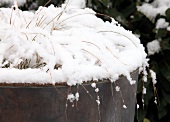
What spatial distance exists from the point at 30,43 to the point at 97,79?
11.1 inches

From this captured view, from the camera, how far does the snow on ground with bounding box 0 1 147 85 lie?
4.72ft

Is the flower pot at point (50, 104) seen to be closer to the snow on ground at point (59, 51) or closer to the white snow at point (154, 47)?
the snow on ground at point (59, 51)

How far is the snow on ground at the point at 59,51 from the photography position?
1.44 metres

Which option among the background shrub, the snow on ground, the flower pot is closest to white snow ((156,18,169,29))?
the background shrub

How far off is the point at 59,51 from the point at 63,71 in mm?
116

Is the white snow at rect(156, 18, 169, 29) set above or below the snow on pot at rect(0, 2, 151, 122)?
above

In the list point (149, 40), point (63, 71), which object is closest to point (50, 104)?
point (63, 71)

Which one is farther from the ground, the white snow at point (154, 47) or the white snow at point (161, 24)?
the white snow at point (161, 24)

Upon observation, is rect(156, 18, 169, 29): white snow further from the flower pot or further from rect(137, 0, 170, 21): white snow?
the flower pot

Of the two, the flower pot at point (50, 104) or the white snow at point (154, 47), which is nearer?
the flower pot at point (50, 104)

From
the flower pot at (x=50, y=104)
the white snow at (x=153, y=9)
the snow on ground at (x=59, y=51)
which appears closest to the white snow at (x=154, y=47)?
the white snow at (x=153, y=9)

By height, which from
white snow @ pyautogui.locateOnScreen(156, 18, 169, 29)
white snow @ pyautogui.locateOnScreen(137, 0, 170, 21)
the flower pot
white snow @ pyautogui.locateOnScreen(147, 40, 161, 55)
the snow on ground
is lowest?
the flower pot

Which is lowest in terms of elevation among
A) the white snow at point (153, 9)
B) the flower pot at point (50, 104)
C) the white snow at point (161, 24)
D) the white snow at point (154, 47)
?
the flower pot at point (50, 104)

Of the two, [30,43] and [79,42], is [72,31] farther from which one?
[30,43]
